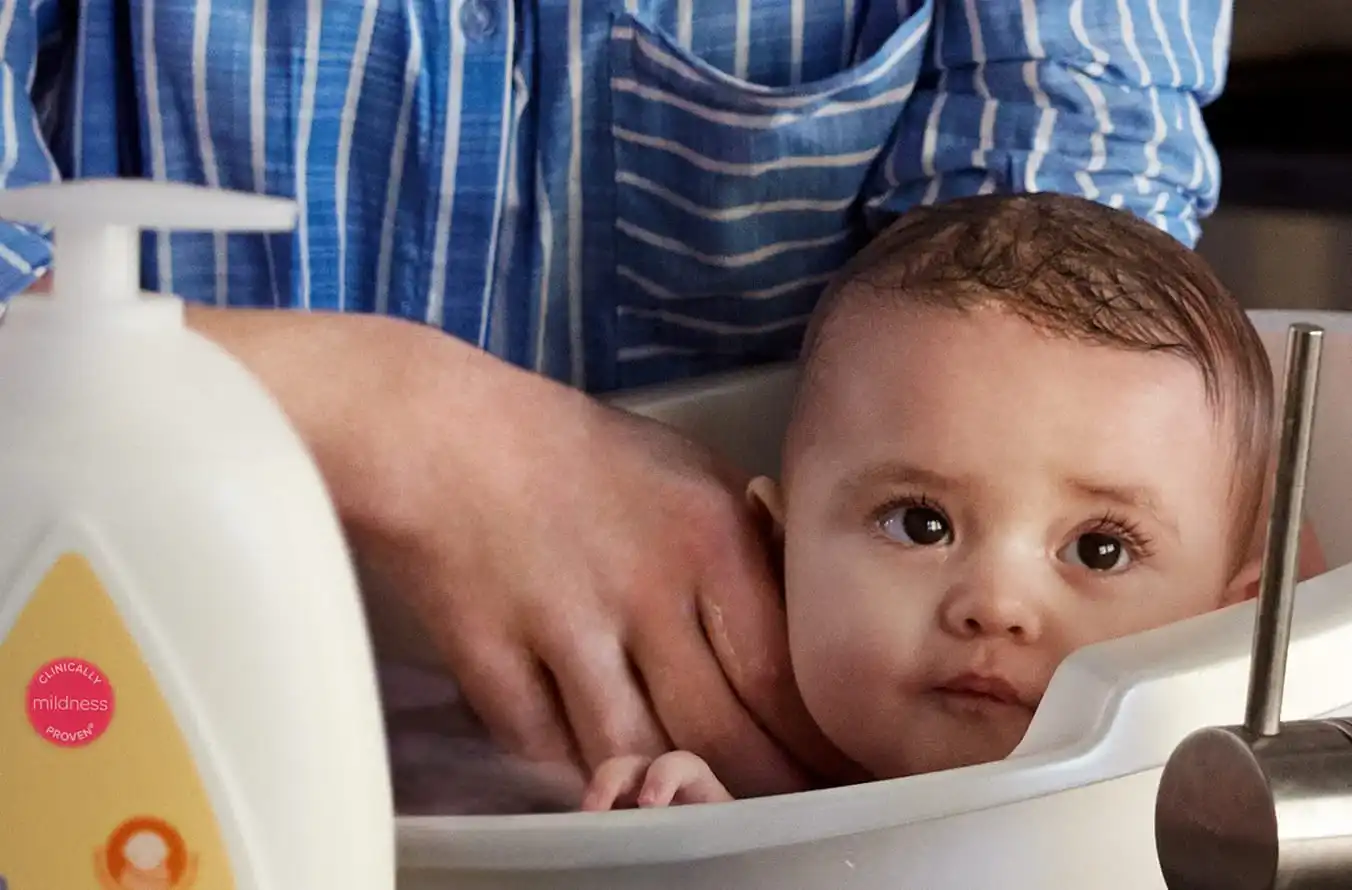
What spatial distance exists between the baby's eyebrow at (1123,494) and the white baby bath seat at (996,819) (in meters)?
0.13

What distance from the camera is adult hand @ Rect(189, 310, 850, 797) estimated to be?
0.69 meters

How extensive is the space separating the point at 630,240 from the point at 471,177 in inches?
4.4

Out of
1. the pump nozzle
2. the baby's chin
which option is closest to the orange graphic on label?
the pump nozzle

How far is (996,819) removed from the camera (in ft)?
1.59

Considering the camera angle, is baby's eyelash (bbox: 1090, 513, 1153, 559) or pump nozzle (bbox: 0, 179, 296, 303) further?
baby's eyelash (bbox: 1090, 513, 1153, 559)

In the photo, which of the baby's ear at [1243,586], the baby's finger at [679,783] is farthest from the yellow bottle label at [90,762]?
the baby's ear at [1243,586]

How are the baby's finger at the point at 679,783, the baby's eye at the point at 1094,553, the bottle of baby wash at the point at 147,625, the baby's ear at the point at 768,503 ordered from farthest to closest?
the baby's ear at the point at 768,503, the baby's eye at the point at 1094,553, the baby's finger at the point at 679,783, the bottle of baby wash at the point at 147,625

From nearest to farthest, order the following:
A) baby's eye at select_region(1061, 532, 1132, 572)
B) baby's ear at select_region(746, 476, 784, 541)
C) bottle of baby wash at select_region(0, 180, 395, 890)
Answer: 1. bottle of baby wash at select_region(0, 180, 395, 890)
2. baby's eye at select_region(1061, 532, 1132, 572)
3. baby's ear at select_region(746, 476, 784, 541)

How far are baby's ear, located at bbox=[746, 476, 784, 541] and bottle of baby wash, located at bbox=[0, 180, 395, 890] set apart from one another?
1.42ft

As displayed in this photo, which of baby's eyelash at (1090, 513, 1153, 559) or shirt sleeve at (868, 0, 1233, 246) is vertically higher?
shirt sleeve at (868, 0, 1233, 246)

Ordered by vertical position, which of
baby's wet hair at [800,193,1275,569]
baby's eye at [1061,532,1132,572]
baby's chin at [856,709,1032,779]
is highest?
baby's wet hair at [800,193,1275,569]

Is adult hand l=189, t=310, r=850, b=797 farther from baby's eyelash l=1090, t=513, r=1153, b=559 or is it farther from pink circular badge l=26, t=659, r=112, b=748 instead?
pink circular badge l=26, t=659, r=112, b=748

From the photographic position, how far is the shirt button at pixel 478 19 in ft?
2.91

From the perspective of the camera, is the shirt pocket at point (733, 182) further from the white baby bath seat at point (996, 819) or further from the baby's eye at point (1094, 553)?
the white baby bath seat at point (996, 819)
